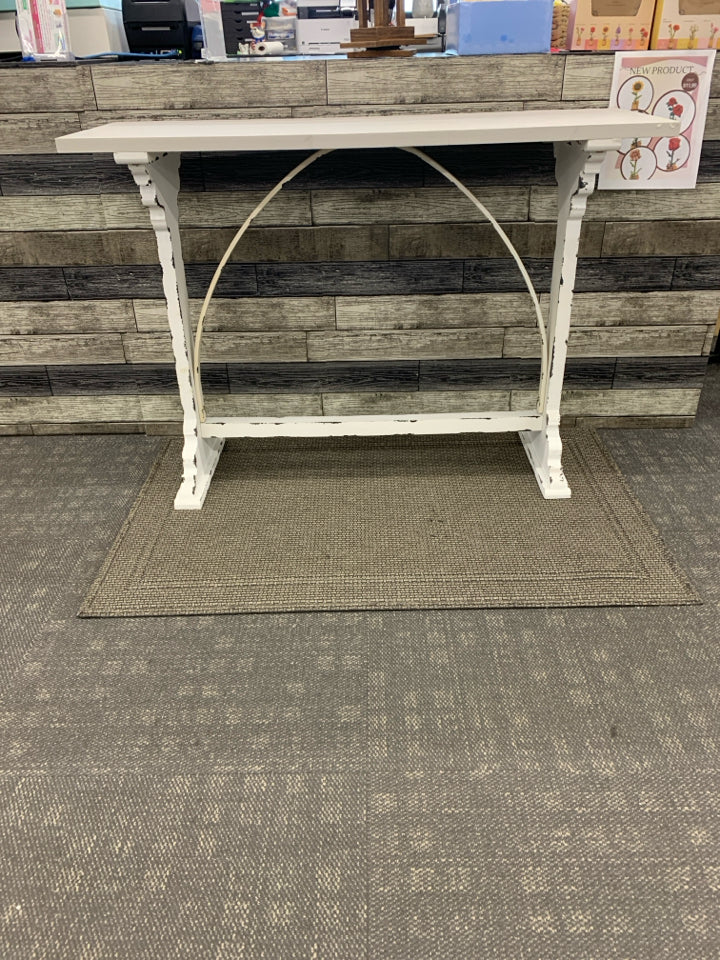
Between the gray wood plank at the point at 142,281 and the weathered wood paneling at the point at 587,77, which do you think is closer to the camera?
the weathered wood paneling at the point at 587,77

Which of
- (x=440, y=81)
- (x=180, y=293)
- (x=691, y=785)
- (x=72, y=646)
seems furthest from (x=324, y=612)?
(x=440, y=81)

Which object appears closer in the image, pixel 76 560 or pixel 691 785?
pixel 691 785

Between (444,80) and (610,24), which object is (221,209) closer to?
(444,80)

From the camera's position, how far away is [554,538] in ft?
6.06

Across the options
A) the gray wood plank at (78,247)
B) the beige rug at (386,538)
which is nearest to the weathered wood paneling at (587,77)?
the beige rug at (386,538)

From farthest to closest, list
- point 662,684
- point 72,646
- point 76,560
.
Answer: point 76,560 < point 72,646 < point 662,684

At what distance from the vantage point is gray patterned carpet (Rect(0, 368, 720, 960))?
3.37 feet

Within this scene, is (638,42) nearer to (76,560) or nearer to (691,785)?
(691,785)

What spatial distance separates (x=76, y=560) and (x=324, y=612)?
0.69 metres

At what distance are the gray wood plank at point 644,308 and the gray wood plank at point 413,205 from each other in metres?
0.34

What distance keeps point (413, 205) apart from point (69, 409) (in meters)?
1.35

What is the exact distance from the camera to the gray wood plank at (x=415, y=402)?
2.39 meters

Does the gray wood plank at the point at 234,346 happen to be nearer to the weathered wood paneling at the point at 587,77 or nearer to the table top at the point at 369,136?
the table top at the point at 369,136

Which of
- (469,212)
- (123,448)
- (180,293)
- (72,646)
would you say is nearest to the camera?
(72,646)
